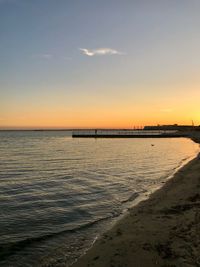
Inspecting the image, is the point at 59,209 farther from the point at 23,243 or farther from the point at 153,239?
the point at 153,239

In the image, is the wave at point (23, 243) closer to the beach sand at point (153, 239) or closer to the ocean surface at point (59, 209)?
the ocean surface at point (59, 209)

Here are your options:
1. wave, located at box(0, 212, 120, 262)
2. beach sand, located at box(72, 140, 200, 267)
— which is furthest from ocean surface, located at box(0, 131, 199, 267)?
beach sand, located at box(72, 140, 200, 267)

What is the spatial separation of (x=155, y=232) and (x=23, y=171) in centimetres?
2022

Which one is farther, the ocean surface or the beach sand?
the ocean surface

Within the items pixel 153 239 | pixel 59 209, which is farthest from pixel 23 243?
pixel 59 209

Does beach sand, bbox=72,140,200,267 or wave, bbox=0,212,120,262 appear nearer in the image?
beach sand, bbox=72,140,200,267

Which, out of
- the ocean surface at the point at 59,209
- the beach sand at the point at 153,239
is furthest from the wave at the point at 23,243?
the beach sand at the point at 153,239

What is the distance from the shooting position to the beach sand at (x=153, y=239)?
909 centimetres

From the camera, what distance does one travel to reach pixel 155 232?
11477mm

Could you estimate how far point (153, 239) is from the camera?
35.3 ft

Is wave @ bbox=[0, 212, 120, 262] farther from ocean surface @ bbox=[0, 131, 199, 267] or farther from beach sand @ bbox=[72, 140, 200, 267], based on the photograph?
beach sand @ bbox=[72, 140, 200, 267]

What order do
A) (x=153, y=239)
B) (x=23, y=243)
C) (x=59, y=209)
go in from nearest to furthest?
(x=153, y=239), (x=23, y=243), (x=59, y=209)

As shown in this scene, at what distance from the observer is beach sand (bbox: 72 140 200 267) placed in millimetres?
9094

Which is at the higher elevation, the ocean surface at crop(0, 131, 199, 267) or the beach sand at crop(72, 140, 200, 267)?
the beach sand at crop(72, 140, 200, 267)
